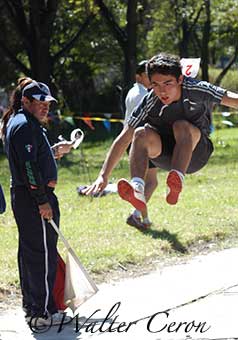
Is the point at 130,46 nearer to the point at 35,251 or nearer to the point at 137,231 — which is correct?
the point at 137,231

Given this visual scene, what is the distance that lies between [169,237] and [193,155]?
221 centimetres

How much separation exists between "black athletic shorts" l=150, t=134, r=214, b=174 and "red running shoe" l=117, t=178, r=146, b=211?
19.4 inches

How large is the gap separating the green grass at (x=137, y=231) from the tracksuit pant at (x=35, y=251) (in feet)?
2.82

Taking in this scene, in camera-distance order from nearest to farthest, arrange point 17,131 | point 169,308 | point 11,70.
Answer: point 17,131, point 169,308, point 11,70

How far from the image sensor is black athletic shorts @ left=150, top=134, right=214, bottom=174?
6.77m

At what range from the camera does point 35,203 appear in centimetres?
625

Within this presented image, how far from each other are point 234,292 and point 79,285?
54.2 inches

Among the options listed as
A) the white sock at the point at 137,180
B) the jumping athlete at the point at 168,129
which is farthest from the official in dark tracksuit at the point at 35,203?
the white sock at the point at 137,180

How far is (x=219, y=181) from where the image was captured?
1377 cm

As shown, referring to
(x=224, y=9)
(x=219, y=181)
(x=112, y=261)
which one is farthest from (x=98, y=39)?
(x=112, y=261)

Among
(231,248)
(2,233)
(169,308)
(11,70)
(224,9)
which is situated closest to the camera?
(169,308)

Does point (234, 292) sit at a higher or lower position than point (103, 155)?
higher

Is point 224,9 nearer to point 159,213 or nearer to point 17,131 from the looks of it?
point 159,213

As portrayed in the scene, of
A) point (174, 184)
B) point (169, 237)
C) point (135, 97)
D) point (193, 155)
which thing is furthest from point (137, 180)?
point (135, 97)
